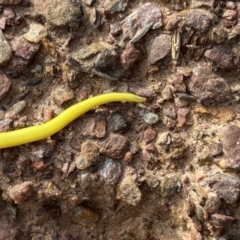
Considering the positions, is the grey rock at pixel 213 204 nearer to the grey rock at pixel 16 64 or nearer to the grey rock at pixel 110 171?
the grey rock at pixel 110 171

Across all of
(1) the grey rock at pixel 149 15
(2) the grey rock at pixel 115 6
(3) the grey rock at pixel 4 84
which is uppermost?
(2) the grey rock at pixel 115 6

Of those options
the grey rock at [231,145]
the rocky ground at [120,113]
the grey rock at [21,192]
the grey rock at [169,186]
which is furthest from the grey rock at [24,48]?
the grey rock at [231,145]

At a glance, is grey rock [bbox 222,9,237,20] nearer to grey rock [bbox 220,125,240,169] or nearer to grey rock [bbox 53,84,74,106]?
grey rock [bbox 220,125,240,169]

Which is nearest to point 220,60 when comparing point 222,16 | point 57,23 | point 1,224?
point 222,16

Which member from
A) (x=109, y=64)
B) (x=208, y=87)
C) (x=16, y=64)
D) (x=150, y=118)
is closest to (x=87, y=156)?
(x=150, y=118)

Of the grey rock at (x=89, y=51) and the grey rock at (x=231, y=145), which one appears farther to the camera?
the grey rock at (x=89, y=51)

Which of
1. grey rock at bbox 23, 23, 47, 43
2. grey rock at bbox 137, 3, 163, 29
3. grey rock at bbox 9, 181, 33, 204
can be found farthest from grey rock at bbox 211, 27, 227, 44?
grey rock at bbox 9, 181, 33, 204
